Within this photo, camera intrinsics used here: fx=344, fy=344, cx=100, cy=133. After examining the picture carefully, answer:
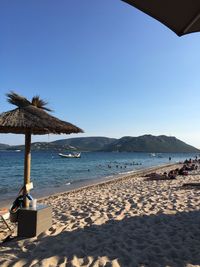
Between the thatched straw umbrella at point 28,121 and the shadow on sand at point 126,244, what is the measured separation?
1.73 m

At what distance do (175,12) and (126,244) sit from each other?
3.97m

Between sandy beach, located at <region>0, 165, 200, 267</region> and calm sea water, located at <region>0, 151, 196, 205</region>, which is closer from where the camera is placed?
sandy beach, located at <region>0, 165, 200, 267</region>

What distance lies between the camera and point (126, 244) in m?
5.57

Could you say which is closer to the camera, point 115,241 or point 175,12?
point 175,12

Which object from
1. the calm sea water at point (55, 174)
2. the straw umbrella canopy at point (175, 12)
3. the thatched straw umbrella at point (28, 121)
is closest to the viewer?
the straw umbrella canopy at point (175, 12)

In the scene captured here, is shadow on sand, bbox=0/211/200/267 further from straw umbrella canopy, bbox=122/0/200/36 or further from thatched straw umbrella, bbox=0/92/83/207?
straw umbrella canopy, bbox=122/0/200/36

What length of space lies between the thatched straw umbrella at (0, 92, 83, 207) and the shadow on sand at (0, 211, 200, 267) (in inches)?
68.0

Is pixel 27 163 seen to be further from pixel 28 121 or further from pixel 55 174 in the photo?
pixel 55 174

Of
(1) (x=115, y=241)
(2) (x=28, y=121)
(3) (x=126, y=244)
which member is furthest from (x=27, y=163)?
(3) (x=126, y=244)

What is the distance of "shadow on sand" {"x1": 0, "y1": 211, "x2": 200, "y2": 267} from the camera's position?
490 centimetres

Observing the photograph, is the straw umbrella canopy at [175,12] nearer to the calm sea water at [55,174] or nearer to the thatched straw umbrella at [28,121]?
the thatched straw umbrella at [28,121]

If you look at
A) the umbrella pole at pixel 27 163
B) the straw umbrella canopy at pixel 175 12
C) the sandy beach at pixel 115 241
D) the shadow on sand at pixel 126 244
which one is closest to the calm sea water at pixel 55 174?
the umbrella pole at pixel 27 163

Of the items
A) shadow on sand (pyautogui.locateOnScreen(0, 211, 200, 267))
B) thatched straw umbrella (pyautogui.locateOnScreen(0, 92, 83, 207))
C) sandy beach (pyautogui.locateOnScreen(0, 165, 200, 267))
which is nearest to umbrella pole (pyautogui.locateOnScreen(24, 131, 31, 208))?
thatched straw umbrella (pyautogui.locateOnScreen(0, 92, 83, 207))

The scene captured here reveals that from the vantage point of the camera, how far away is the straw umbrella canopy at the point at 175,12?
2.61 metres
